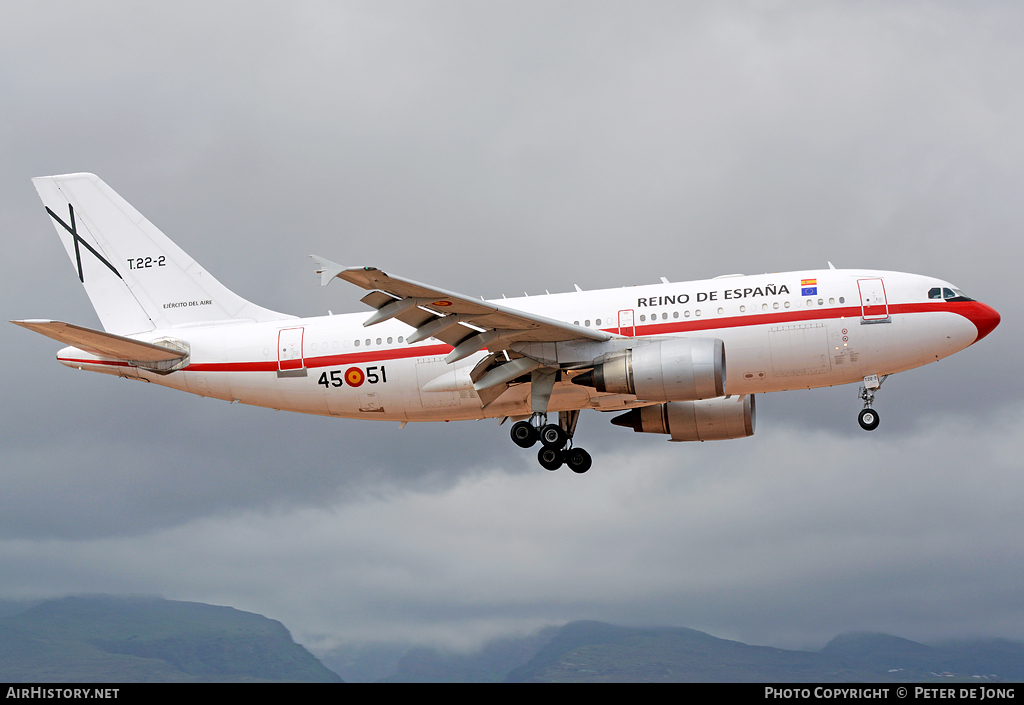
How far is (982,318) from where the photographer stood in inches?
1179

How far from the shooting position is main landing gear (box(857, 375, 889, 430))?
3011cm

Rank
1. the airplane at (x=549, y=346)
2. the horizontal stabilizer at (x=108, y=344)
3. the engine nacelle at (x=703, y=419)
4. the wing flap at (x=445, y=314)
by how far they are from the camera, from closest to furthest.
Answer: the wing flap at (x=445, y=314)
the airplane at (x=549, y=346)
the horizontal stabilizer at (x=108, y=344)
the engine nacelle at (x=703, y=419)

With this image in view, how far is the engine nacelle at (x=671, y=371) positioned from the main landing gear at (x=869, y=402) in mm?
4634

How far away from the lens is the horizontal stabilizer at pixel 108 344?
99.5 ft

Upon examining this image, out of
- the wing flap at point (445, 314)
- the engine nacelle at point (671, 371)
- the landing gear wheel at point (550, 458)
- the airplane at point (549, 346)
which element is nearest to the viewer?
the wing flap at point (445, 314)

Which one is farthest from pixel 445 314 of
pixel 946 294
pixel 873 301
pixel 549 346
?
pixel 946 294

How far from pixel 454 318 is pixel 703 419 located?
1058cm

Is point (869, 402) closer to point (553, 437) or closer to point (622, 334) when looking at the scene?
point (622, 334)

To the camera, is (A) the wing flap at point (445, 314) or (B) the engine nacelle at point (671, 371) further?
(B) the engine nacelle at point (671, 371)

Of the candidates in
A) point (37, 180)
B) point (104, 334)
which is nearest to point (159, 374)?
point (104, 334)

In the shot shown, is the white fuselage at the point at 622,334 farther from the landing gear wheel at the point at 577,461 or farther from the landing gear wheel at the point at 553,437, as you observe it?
the landing gear wheel at the point at 577,461

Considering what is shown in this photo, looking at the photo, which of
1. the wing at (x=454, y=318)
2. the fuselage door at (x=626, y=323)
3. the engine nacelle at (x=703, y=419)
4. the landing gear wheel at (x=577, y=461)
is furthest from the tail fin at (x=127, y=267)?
the engine nacelle at (x=703, y=419)
